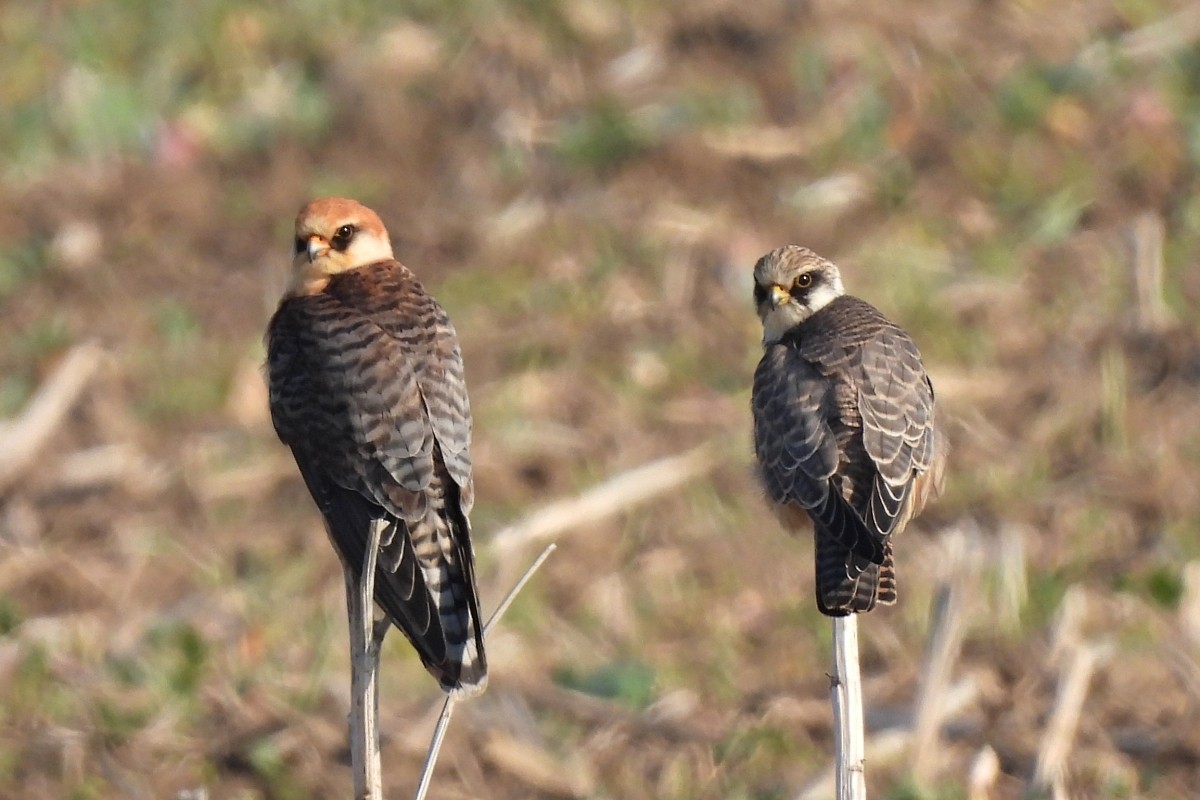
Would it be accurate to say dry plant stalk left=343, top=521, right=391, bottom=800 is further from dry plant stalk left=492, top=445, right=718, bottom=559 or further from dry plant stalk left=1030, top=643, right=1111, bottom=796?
dry plant stalk left=492, top=445, right=718, bottom=559

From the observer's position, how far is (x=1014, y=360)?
948 cm

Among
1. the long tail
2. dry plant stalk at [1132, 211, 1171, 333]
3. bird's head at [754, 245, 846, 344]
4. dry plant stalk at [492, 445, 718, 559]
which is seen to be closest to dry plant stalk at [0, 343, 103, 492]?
dry plant stalk at [492, 445, 718, 559]

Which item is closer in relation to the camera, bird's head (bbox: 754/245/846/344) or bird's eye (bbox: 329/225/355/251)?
bird's head (bbox: 754/245/846/344)

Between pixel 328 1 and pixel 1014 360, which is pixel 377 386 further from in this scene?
pixel 328 1

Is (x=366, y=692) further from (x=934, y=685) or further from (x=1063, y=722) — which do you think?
(x=1063, y=722)

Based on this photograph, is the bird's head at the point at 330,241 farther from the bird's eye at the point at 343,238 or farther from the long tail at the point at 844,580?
the long tail at the point at 844,580

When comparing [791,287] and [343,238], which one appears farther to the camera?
[343,238]

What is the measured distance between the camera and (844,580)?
4.59 meters

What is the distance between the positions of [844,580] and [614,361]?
4910mm

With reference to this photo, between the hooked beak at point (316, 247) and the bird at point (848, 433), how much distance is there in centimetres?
142

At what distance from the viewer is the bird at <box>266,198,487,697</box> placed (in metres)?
4.95

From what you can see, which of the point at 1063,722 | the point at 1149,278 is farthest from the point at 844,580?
the point at 1149,278

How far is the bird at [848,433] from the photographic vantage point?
16.2ft

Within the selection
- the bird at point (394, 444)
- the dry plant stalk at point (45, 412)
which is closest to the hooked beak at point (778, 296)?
the bird at point (394, 444)
